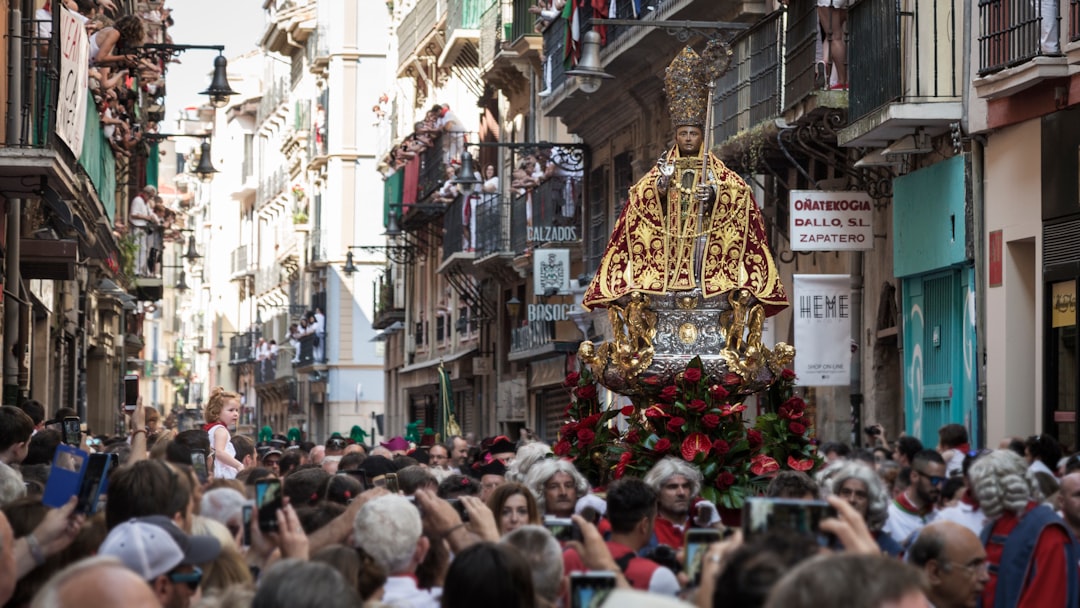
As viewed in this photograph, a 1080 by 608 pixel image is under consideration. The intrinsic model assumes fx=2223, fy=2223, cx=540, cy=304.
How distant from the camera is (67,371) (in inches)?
1235

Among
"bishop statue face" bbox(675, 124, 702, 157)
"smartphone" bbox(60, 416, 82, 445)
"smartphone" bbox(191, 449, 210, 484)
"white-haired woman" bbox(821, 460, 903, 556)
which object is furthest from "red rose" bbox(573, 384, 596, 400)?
"white-haired woman" bbox(821, 460, 903, 556)

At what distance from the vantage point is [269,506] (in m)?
7.32

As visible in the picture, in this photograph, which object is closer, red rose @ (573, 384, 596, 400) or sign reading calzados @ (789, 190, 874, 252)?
red rose @ (573, 384, 596, 400)

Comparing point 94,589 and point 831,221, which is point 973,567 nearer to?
point 94,589

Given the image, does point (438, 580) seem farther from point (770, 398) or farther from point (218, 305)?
point (218, 305)

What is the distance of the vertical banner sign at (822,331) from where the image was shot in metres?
20.7

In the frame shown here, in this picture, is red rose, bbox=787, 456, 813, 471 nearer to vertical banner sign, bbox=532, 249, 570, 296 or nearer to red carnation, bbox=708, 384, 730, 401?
red carnation, bbox=708, 384, 730, 401

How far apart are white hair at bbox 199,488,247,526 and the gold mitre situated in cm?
650

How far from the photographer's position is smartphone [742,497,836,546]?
5.84 metres

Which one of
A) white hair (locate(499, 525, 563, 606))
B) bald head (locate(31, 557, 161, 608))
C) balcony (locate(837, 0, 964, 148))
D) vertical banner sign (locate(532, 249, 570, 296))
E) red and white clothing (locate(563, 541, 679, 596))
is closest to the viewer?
bald head (locate(31, 557, 161, 608))

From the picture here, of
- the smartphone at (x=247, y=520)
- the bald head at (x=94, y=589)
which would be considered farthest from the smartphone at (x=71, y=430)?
the bald head at (x=94, y=589)

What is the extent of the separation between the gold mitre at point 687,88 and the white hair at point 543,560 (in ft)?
24.5

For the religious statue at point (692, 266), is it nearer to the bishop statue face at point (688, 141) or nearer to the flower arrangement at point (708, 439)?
the bishop statue face at point (688, 141)

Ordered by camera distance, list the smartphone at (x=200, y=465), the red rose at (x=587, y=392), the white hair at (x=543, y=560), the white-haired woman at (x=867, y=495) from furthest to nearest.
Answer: the red rose at (x=587, y=392), the smartphone at (x=200, y=465), the white-haired woman at (x=867, y=495), the white hair at (x=543, y=560)
